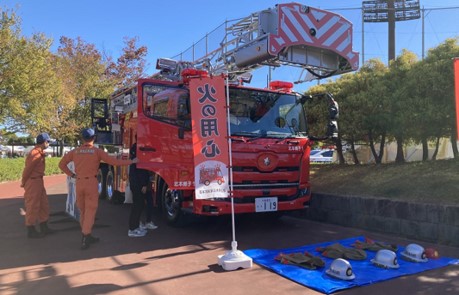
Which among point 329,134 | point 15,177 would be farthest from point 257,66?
point 15,177

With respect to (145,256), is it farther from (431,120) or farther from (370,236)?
(431,120)

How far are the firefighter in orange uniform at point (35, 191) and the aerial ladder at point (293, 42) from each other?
3805mm

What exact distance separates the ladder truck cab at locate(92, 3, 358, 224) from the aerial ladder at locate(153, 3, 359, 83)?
2 centimetres

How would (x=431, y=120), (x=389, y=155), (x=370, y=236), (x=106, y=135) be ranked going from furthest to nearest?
(x=389, y=155) < (x=106, y=135) < (x=431, y=120) < (x=370, y=236)

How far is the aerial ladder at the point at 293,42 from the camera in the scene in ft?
22.4

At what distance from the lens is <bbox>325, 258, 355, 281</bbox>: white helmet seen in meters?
4.82

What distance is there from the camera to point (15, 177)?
20938 millimetres

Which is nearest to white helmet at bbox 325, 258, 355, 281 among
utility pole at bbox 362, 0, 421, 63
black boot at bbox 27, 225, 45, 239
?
black boot at bbox 27, 225, 45, 239

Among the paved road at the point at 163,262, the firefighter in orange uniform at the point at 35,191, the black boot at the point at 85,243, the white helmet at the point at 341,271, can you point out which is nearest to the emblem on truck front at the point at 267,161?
the paved road at the point at 163,262

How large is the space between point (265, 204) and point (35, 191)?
13.7 feet

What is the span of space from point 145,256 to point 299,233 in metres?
2.97

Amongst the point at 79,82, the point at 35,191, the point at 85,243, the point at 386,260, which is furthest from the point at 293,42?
the point at 79,82

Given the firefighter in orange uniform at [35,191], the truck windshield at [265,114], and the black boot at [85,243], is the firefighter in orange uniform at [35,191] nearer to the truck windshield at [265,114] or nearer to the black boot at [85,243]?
the black boot at [85,243]

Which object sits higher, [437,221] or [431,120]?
[431,120]
